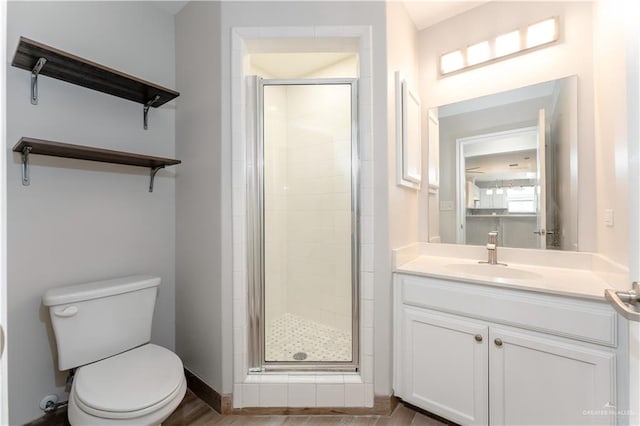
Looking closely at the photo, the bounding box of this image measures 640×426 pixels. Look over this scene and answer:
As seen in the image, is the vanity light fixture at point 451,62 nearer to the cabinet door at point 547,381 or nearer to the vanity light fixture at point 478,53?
the vanity light fixture at point 478,53

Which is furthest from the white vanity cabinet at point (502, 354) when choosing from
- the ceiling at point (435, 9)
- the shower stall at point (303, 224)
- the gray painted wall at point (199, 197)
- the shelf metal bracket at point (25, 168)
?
the shelf metal bracket at point (25, 168)

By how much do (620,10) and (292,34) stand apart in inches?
59.1

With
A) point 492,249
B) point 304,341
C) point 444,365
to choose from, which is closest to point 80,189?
point 304,341

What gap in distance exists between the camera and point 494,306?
141cm

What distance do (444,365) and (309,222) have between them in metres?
1.29

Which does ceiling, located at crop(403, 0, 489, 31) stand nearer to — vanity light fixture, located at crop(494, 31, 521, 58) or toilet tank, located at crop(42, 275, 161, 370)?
vanity light fixture, located at crop(494, 31, 521, 58)

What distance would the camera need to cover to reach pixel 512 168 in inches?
74.3

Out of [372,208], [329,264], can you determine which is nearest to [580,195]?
[372,208]

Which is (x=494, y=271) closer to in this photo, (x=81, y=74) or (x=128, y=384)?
(x=128, y=384)

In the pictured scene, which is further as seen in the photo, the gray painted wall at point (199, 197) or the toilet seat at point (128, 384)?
the gray painted wall at point (199, 197)

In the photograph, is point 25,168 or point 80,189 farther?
point 80,189

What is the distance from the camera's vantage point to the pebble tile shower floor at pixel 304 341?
183 cm

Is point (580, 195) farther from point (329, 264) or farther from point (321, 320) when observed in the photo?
point (321, 320)

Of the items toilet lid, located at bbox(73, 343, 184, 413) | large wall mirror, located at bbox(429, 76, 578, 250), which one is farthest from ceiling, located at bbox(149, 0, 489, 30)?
toilet lid, located at bbox(73, 343, 184, 413)
